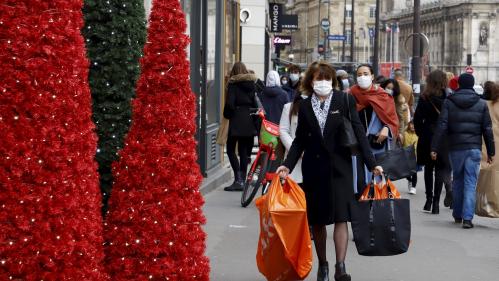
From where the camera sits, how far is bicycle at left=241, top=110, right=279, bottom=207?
15.7 metres

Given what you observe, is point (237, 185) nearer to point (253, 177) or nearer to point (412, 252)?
point (253, 177)

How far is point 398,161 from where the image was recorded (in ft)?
Result: 41.8

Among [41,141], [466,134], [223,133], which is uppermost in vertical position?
[41,141]

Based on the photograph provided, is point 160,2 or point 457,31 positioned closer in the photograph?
point 160,2

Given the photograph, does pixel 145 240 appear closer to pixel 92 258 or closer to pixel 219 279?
pixel 92 258

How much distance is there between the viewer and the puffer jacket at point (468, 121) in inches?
555

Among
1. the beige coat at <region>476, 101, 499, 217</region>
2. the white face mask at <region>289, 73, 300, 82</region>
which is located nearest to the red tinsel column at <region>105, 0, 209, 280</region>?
the beige coat at <region>476, 101, 499, 217</region>

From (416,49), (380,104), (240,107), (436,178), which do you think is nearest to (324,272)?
(380,104)

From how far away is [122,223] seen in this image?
732 cm

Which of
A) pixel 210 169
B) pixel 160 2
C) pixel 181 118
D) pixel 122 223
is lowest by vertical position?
pixel 210 169

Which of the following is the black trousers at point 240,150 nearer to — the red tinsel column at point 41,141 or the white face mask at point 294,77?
the white face mask at point 294,77

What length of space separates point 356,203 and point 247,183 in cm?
642

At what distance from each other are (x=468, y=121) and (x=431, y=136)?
2.13 meters

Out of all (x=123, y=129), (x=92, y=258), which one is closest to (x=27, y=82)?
(x=92, y=258)
